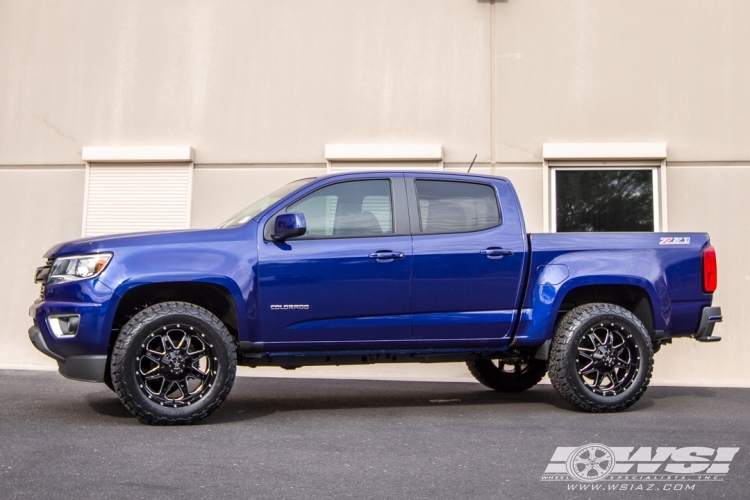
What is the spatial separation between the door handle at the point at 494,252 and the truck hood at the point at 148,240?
1.72 metres

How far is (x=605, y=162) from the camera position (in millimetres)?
10984

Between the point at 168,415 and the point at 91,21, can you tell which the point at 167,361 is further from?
the point at 91,21

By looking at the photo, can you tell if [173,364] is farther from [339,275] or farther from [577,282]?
[577,282]

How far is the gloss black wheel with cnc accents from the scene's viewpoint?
6152 mm

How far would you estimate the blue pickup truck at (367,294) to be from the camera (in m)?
6.27

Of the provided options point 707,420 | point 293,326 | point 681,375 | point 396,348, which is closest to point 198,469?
point 293,326

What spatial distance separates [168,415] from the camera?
6.21m

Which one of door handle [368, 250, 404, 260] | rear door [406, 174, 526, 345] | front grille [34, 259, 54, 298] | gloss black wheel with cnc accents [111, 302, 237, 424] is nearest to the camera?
gloss black wheel with cnc accents [111, 302, 237, 424]

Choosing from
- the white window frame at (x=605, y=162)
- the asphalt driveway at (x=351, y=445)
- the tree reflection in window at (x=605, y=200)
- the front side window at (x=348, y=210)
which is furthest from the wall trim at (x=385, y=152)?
the front side window at (x=348, y=210)

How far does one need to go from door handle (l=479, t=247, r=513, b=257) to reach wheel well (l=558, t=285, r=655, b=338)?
0.69 meters

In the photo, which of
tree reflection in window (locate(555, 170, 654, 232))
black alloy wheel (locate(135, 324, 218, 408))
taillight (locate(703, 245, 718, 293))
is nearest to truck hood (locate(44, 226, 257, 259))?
black alloy wheel (locate(135, 324, 218, 408))

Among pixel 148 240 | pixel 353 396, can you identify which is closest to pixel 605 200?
pixel 353 396

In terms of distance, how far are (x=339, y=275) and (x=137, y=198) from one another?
5480 millimetres

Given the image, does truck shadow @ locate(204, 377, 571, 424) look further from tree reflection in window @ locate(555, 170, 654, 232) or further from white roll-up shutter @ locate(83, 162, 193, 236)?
white roll-up shutter @ locate(83, 162, 193, 236)
